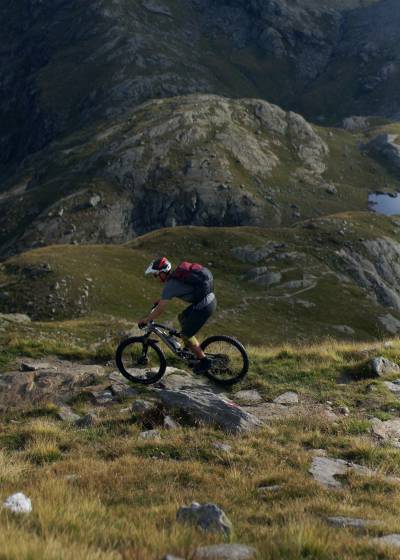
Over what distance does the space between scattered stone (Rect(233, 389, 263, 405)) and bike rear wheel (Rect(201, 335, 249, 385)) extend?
23.8 inches

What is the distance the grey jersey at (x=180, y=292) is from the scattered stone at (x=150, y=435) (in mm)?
4085

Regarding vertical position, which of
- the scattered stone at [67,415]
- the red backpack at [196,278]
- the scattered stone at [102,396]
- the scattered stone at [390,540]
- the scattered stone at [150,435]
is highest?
the red backpack at [196,278]

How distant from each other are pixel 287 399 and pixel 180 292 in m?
4.16

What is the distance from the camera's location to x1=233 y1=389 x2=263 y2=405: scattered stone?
48.0 feet

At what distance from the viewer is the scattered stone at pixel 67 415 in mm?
13109

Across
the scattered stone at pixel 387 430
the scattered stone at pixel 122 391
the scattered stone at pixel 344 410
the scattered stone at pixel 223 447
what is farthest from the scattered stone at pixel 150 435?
the scattered stone at pixel 344 410

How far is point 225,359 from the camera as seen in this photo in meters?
16.0

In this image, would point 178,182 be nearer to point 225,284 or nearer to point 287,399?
point 225,284

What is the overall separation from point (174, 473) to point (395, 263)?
10412 cm

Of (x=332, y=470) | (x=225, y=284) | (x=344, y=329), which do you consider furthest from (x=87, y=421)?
(x=225, y=284)

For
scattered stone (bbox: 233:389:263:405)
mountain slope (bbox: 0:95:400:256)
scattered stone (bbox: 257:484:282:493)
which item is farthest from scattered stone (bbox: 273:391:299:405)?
mountain slope (bbox: 0:95:400:256)

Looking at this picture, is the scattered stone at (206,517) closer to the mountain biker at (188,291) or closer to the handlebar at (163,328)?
the mountain biker at (188,291)

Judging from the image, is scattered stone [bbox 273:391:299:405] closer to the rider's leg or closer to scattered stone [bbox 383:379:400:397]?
the rider's leg

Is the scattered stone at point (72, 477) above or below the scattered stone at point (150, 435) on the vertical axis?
above
